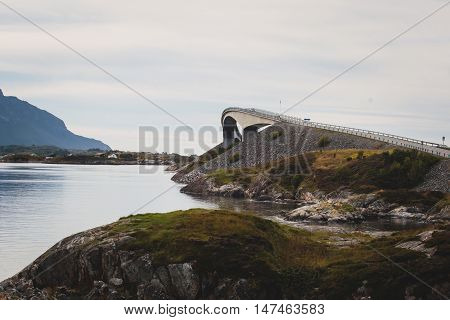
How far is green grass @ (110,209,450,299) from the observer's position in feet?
126

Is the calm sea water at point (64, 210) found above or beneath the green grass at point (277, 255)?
beneath

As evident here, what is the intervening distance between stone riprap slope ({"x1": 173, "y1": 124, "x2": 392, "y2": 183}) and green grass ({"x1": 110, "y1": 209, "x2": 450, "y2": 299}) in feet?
313

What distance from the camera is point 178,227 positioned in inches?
1865

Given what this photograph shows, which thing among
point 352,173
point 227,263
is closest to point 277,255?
point 227,263

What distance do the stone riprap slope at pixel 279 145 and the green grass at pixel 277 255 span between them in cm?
9533

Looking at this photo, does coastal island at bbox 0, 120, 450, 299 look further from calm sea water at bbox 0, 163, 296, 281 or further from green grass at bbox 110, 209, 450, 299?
calm sea water at bbox 0, 163, 296, 281

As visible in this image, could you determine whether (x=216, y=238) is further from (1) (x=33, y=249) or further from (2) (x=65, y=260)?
(1) (x=33, y=249)

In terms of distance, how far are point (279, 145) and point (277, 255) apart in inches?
4835

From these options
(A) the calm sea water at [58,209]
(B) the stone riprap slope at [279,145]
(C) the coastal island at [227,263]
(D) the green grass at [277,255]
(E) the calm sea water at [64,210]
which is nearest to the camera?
(D) the green grass at [277,255]

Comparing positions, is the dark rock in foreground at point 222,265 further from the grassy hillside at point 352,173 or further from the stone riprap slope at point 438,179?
the stone riprap slope at point 438,179

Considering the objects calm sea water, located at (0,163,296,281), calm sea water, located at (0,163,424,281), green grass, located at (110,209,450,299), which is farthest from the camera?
calm sea water, located at (0,163,424,281)

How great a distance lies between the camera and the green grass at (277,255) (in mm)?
38406

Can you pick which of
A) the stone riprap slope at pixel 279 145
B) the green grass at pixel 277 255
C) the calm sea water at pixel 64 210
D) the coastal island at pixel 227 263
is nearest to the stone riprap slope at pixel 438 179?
the calm sea water at pixel 64 210

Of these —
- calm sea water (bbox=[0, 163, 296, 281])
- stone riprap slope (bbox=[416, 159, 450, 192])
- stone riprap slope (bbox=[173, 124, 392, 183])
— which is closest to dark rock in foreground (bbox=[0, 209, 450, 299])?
calm sea water (bbox=[0, 163, 296, 281])
